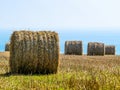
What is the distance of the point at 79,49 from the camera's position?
34656mm

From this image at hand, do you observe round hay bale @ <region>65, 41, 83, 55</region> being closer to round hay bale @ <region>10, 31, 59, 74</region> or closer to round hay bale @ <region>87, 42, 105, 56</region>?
round hay bale @ <region>87, 42, 105, 56</region>

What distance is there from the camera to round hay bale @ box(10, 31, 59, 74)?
16.1 m

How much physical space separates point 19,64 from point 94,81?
720cm

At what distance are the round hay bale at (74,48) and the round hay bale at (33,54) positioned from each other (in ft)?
59.6

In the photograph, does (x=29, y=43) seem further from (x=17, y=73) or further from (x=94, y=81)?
(x=94, y=81)

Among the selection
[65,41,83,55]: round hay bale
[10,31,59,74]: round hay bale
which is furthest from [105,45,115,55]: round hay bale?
[10,31,59,74]: round hay bale

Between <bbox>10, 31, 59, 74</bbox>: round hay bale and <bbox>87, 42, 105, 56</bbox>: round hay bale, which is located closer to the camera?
<bbox>10, 31, 59, 74</bbox>: round hay bale

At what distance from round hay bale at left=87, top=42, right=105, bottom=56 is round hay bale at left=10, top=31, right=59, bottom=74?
59.7 feet

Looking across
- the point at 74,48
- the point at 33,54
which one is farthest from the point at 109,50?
the point at 33,54

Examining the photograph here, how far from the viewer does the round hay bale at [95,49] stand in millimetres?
34469

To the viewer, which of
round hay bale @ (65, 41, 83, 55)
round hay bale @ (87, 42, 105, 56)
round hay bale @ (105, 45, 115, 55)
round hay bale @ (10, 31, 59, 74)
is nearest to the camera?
round hay bale @ (10, 31, 59, 74)

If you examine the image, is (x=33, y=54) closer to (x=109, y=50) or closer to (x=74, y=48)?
(x=74, y=48)

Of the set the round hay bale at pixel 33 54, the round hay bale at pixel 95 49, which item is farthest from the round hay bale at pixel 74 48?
the round hay bale at pixel 33 54

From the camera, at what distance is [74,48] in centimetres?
3488
